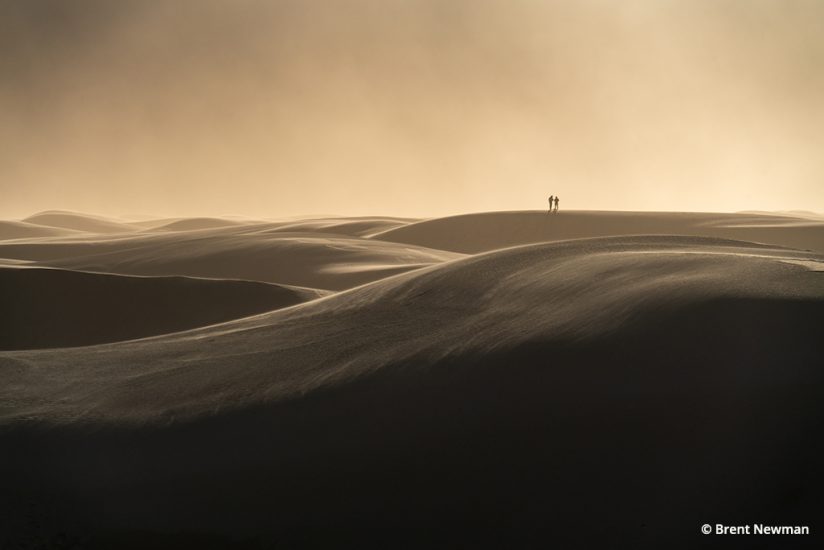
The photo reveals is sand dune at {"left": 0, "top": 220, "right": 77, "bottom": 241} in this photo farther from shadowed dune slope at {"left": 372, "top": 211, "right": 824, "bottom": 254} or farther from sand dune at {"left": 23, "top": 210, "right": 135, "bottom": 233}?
shadowed dune slope at {"left": 372, "top": 211, "right": 824, "bottom": 254}

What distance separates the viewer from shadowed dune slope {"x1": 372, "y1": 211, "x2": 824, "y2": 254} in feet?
58.4

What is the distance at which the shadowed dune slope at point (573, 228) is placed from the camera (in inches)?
700

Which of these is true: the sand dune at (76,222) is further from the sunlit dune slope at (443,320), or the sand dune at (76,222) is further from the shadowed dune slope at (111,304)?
the sunlit dune slope at (443,320)

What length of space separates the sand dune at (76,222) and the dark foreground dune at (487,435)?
1315 inches

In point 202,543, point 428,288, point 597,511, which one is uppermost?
point 428,288

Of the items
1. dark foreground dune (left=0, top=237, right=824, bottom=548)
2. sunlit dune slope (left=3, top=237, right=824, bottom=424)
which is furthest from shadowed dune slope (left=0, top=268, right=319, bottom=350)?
dark foreground dune (left=0, top=237, right=824, bottom=548)

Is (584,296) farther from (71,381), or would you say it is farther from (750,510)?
(71,381)

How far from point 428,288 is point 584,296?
1153 mm

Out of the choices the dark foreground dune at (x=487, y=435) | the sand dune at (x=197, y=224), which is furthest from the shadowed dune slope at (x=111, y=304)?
the sand dune at (x=197, y=224)

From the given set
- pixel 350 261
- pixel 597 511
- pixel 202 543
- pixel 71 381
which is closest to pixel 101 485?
pixel 202 543

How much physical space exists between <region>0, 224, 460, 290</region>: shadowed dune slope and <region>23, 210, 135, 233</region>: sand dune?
2231 cm

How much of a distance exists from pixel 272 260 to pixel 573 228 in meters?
8.51

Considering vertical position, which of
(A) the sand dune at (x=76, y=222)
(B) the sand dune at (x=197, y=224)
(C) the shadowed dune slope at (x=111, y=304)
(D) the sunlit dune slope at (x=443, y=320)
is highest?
(D) the sunlit dune slope at (x=443, y=320)

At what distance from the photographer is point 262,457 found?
3070 mm
